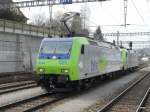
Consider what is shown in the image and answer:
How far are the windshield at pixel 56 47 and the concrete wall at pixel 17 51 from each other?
16.4 m

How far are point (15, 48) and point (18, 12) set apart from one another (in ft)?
85.3

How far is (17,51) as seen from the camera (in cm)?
3856

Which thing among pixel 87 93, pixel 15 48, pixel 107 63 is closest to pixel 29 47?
pixel 15 48

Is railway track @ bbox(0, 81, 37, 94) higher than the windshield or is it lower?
lower

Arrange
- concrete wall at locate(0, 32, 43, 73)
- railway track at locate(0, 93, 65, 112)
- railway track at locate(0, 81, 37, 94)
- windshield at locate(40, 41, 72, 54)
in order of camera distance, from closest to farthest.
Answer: railway track at locate(0, 93, 65, 112) < windshield at locate(40, 41, 72, 54) < railway track at locate(0, 81, 37, 94) < concrete wall at locate(0, 32, 43, 73)

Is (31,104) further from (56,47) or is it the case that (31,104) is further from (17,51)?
(17,51)

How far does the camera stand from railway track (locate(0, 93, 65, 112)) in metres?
13.9

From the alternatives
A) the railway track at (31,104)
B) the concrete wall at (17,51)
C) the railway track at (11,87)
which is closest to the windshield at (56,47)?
the railway track at (31,104)

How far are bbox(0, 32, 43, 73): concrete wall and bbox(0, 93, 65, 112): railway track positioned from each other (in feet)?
57.7

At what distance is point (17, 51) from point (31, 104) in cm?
2354

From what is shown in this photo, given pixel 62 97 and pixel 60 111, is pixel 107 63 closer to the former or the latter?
pixel 62 97

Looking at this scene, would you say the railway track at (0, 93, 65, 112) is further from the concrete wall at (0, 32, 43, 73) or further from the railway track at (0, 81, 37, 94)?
the concrete wall at (0, 32, 43, 73)

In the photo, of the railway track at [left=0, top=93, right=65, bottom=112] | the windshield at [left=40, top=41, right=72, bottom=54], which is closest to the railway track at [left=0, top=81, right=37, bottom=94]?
the railway track at [left=0, top=93, right=65, bottom=112]

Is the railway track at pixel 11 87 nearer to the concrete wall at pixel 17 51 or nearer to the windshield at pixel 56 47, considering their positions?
the windshield at pixel 56 47
